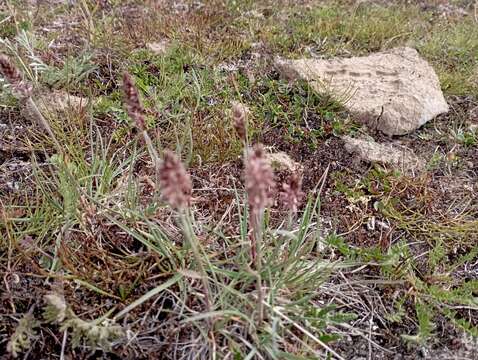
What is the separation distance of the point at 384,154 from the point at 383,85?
0.66 metres

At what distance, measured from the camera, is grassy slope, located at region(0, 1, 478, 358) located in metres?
1.65

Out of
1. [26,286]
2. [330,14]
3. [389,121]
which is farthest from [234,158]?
[330,14]

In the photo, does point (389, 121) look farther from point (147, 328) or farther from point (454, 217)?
point (147, 328)

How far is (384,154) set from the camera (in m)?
2.58

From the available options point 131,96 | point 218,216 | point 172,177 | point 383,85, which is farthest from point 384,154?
point 172,177

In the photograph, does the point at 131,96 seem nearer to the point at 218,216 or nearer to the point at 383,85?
the point at 218,216

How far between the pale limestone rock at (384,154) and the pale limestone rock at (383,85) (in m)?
0.18

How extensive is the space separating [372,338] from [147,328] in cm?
84

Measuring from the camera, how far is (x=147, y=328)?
1676 mm

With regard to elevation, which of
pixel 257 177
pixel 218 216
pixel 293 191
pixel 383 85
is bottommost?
pixel 218 216

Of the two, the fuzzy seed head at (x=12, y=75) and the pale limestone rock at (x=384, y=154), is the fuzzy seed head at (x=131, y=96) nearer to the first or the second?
the fuzzy seed head at (x=12, y=75)

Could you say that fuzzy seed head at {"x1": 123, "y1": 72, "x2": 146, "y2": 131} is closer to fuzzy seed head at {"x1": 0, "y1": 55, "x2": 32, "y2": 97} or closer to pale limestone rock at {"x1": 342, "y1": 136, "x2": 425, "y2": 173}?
fuzzy seed head at {"x1": 0, "y1": 55, "x2": 32, "y2": 97}

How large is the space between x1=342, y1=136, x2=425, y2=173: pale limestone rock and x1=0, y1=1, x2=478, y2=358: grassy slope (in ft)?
0.26

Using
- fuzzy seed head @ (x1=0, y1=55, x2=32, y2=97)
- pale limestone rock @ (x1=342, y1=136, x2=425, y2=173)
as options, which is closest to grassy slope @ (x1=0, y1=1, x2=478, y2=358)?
pale limestone rock @ (x1=342, y1=136, x2=425, y2=173)
